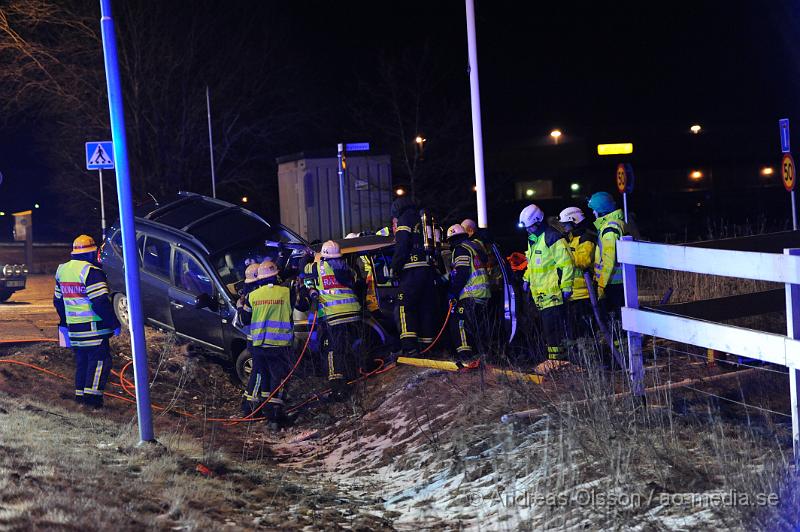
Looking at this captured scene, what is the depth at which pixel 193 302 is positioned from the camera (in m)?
11.6

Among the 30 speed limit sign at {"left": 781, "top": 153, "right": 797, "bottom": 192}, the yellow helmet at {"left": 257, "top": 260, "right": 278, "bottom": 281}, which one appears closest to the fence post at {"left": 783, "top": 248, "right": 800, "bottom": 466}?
the yellow helmet at {"left": 257, "top": 260, "right": 278, "bottom": 281}

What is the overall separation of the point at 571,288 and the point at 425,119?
74.8ft

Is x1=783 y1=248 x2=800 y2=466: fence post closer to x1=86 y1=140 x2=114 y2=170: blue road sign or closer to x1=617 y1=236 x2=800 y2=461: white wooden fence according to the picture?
x1=617 y1=236 x2=800 y2=461: white wooden fence

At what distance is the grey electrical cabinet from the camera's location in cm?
1958

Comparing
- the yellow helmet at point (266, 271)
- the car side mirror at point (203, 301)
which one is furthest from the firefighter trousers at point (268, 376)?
the car side mirror at point (203, 301)

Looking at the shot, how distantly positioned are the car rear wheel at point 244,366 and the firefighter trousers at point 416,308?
183cm

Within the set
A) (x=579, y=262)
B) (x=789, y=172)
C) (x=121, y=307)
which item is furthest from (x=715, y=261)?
(x=789, y=172)

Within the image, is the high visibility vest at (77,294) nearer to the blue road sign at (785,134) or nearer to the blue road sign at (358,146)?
the blue road sign at (358,146)

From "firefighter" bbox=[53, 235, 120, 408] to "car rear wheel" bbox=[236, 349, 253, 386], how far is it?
1734 millimetres

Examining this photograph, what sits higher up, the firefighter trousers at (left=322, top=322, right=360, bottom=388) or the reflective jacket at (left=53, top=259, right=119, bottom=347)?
the reflective jacket at (left=53, top=259, right=119, bottom=347)

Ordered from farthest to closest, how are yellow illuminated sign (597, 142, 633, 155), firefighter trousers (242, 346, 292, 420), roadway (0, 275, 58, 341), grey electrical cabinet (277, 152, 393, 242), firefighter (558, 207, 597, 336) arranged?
yellow illuminated sign (597, 142, 633, 155) → grey electrical cabinet (277, 152, 393, 242) → roadway (0, 275, 58, 341) → firefighter trousers (242, 346, 292, 420) → firefighter (558, 207, 597, 336)

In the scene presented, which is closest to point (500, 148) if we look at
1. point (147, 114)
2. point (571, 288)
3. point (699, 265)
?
point (147, 114)

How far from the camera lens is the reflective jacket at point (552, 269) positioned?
9.16 metres

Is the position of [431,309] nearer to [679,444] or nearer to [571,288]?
[571,288]
